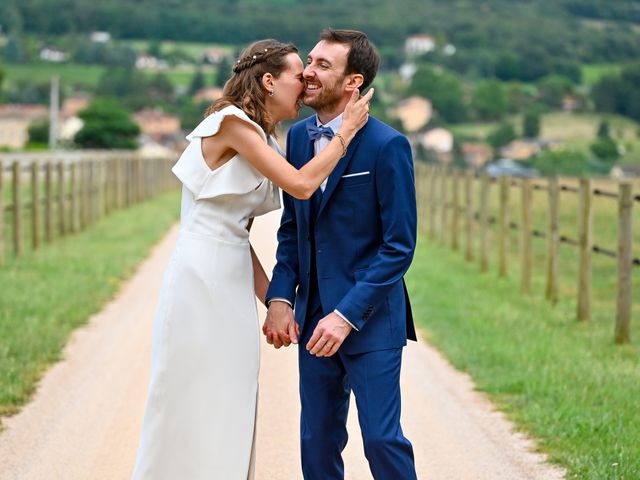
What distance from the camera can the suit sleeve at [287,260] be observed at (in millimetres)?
4820

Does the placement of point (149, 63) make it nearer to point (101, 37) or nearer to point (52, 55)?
point (52, 55)

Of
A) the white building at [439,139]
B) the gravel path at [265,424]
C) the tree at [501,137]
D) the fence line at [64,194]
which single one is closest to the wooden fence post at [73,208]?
the fence line at [64,194]

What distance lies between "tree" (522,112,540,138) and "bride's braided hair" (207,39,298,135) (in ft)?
346

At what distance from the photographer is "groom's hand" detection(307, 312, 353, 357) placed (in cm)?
454

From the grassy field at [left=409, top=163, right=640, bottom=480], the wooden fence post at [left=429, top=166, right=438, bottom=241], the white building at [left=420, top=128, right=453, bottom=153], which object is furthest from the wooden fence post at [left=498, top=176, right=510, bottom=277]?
the white building at [left=420, top=128, right=453, bottom=153]

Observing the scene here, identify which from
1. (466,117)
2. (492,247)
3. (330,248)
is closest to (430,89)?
(466,117)

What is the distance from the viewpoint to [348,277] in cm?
470

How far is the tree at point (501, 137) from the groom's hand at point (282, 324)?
96.8 meters

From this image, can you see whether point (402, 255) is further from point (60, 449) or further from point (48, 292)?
point (48, 292)

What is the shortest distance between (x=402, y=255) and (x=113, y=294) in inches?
373

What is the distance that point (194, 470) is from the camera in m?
4.66

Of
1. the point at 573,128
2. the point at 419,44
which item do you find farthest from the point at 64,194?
the point at 419,44

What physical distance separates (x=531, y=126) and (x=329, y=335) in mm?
107895

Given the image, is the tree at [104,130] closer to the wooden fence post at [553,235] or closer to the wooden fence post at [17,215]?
the wooden fence post at [17,215]
